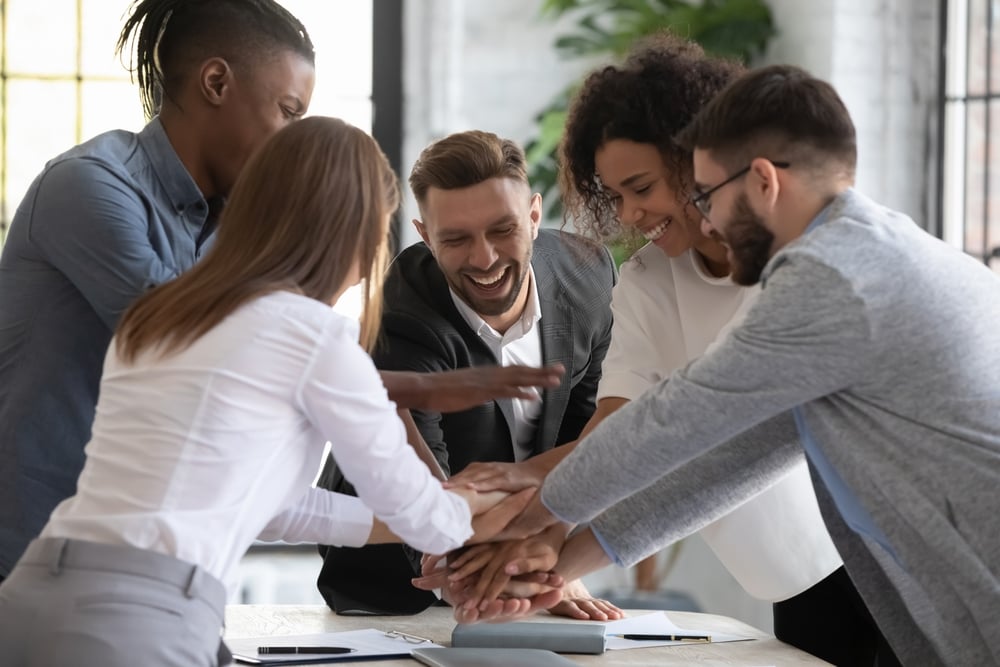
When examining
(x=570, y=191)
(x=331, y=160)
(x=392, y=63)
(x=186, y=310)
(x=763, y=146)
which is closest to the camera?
(x=186, y=310)

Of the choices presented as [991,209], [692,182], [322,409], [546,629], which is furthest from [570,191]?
[991,209]

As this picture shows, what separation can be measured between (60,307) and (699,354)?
109 centimetres

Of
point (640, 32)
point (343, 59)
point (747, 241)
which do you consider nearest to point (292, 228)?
point (747, 241)

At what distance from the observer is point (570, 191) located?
2.43 metres

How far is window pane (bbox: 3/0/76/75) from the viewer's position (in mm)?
4711

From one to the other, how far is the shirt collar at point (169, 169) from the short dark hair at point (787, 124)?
0.83 meters

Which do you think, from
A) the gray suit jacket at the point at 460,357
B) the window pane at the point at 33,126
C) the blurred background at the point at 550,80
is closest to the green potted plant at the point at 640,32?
the blurred background at the point at 550,80

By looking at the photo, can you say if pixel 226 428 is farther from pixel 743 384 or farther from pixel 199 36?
pixel 199 36

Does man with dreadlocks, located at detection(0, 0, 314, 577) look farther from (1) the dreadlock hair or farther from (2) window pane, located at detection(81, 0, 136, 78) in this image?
(2) window pane, located at detection(81, 0, 136, 78)

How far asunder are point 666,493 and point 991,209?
2801mm

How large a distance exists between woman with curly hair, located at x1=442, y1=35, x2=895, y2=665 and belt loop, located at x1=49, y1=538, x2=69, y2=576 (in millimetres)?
865

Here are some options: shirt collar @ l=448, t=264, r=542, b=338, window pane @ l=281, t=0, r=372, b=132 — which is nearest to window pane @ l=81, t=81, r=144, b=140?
window pane @ l=281, t=0, r=372, b=132

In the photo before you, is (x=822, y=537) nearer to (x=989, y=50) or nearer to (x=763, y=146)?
(x=763, y=146)

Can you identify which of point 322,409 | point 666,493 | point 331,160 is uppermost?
point 331,160
